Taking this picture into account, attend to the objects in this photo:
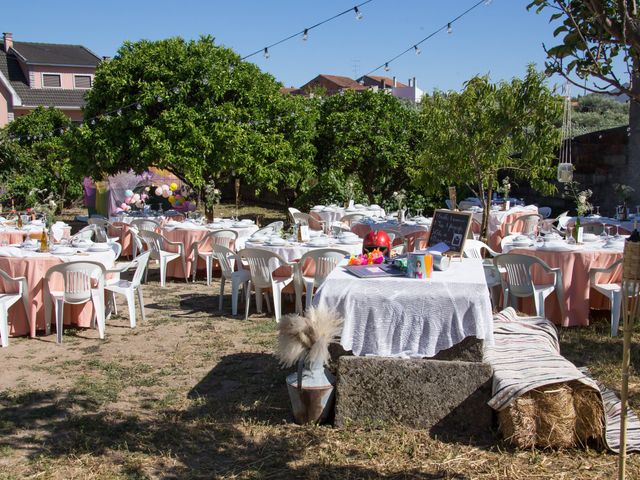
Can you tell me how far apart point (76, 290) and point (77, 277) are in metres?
0.13

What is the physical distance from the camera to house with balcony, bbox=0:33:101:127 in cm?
3691

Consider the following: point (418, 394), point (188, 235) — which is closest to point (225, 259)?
point (188, 235)

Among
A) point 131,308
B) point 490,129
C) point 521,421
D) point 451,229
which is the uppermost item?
point 490,129

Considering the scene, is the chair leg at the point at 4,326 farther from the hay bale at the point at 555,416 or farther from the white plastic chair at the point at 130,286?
the hay bale at the point at 555,416

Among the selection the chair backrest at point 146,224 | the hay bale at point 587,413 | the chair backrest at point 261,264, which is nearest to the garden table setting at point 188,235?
the chair backrest at point 146,224

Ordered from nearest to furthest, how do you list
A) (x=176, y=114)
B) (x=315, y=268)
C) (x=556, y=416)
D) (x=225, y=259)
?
1. (x=556, y=416)
2. (x=315, y=268)
3. (x=225, y=259)
4. (x=176, y=114)

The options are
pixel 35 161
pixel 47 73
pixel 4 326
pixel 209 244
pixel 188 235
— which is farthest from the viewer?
pixel 47 73

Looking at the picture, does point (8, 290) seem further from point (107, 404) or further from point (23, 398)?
point (107, 404)

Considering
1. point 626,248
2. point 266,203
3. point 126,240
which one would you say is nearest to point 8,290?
point 126,240

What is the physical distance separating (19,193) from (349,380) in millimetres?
16737

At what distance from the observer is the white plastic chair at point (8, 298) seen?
6996mm

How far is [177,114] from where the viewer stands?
1303 cm

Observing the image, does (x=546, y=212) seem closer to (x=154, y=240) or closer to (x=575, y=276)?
(x=575, y=276)

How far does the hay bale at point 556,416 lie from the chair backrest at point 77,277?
452 cm
